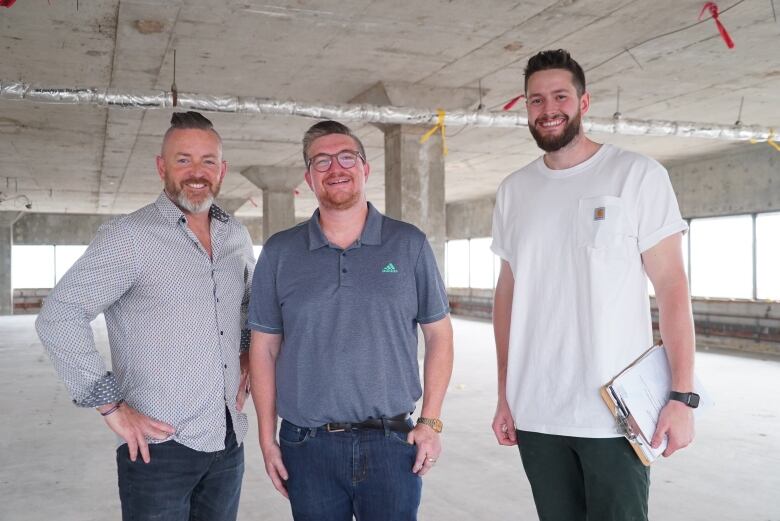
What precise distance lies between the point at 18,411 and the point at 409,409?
6707 millimetres

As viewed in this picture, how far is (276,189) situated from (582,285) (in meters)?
14.3

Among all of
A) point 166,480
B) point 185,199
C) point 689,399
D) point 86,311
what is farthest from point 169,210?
point 689,399

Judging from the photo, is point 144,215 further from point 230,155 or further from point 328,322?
point 230,155

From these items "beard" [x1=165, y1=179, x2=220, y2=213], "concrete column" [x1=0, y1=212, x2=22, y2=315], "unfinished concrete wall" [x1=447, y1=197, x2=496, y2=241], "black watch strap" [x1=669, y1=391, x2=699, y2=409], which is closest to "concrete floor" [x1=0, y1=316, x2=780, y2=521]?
"black watch strap" [x1=669, y1=391, x2=699, y2=409]

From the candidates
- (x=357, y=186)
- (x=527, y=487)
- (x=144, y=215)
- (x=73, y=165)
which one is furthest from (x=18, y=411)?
(x=73, y=165)

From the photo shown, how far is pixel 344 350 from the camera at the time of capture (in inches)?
81.9

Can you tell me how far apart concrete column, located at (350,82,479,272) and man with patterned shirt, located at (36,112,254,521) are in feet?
22.6

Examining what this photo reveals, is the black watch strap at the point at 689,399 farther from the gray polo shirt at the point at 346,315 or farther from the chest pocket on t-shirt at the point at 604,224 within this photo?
the gray polo shirt at the point at 346,315

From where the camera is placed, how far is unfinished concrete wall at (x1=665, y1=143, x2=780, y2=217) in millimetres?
12914

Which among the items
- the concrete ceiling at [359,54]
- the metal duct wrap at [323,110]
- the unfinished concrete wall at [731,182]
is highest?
the concrete ceiling at [359,54]

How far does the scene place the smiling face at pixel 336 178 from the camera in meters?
2.15

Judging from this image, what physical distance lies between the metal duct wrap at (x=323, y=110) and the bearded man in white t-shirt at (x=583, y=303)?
250 inches

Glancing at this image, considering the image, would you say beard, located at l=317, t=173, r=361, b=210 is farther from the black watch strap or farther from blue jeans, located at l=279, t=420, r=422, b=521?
the black watch strap

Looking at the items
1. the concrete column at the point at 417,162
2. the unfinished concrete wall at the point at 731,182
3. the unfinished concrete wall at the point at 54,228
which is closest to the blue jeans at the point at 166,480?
the concrete column at the point at 417,162
